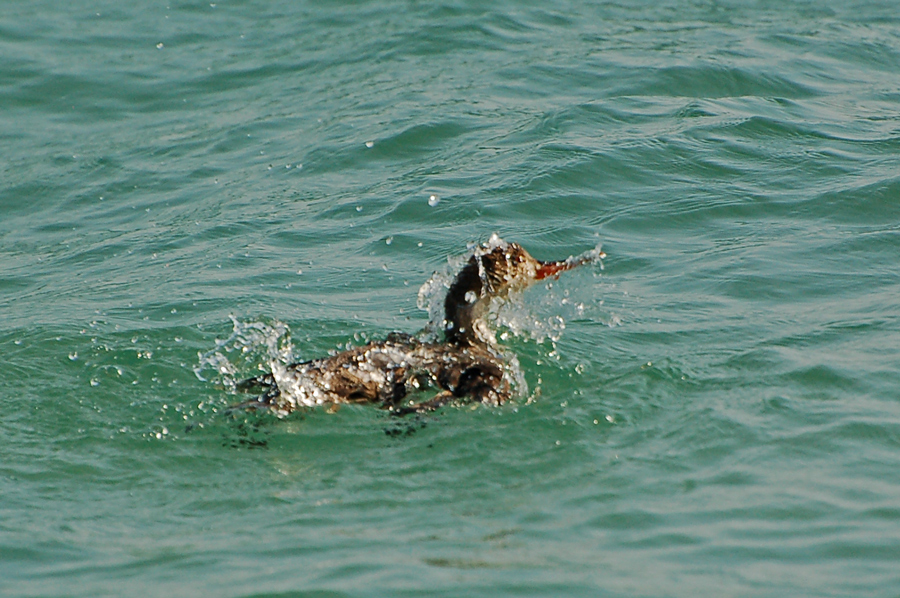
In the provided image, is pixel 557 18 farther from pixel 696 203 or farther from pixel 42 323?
pixel 42 323

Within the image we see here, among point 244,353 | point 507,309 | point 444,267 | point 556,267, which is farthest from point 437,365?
point 444,267

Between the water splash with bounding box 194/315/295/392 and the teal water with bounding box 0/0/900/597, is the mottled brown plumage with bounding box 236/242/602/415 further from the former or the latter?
the water splash with bounding box 194/315/295/392

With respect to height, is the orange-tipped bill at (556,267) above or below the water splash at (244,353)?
above

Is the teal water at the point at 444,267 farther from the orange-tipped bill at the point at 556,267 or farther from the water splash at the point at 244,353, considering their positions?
the orange-tipped bill at the point at 556,267

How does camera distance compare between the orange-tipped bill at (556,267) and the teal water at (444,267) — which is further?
the orange-tipped bill at (556,267)

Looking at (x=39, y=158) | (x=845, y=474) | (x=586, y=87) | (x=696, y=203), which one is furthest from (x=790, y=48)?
(x=845, y=474)

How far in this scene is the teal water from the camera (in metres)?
4.79

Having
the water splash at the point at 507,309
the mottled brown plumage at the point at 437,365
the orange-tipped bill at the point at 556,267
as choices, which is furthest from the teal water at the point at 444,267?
the orange-tipped bill at the point at 556,267

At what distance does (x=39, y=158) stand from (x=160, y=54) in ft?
10.6

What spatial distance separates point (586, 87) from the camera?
1301cm

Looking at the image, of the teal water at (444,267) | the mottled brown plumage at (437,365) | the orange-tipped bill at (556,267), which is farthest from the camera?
the orange-tipped bill at (556,267)

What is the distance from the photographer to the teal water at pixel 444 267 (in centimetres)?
479

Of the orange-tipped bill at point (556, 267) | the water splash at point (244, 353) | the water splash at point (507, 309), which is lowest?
the water splash at point (244, 353)

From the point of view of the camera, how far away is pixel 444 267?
868 centimetres
